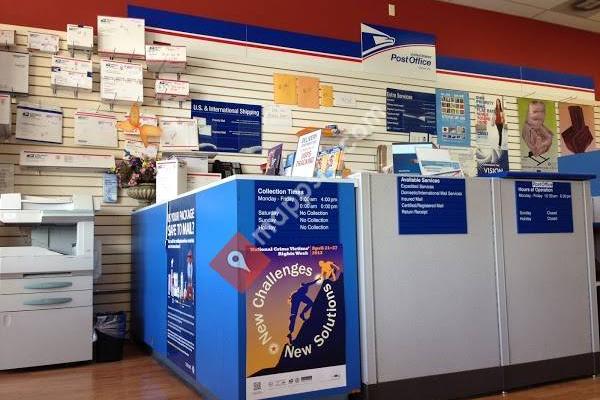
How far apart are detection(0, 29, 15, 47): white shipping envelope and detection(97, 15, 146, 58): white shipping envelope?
2.25 feet

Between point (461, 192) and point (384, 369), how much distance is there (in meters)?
1.08

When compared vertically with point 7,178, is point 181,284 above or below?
below

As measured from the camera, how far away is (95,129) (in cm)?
482

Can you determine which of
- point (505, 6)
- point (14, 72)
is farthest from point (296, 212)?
point (505, 6)

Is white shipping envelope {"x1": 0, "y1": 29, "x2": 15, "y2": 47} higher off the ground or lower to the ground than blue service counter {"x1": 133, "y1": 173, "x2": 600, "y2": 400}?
higher

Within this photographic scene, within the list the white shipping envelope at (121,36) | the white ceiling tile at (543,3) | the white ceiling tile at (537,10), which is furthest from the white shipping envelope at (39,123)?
the white ceiling tile at (543,3)

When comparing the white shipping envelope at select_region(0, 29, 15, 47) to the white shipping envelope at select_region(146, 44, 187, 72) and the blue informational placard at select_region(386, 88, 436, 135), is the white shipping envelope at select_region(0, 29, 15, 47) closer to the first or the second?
the white shipping envelope at select_region(146, 44, 187, 72)

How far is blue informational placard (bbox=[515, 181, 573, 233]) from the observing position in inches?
129

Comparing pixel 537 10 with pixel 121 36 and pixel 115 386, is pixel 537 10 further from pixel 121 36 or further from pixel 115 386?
pixel 115 386

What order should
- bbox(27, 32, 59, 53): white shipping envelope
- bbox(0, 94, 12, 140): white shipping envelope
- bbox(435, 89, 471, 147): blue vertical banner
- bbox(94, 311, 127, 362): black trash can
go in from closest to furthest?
bbox(94, 311, 127, 362): black trash can < bbox(0, 94, 12, 140): white shipping envelope < bbox(27, 32, 59, 53): white shipping envelope < bbox(435, 89, 471, 147): blue vertical banner

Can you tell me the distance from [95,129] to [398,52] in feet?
11.1

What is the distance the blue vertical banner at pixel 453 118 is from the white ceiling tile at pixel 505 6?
3.60 feet

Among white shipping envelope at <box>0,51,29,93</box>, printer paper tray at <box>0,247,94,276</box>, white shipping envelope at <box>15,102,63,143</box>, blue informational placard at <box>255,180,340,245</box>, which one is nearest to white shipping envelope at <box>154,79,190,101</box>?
white shipping envelope at <box>15,102,63,143</box>

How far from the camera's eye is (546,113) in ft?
23.0
